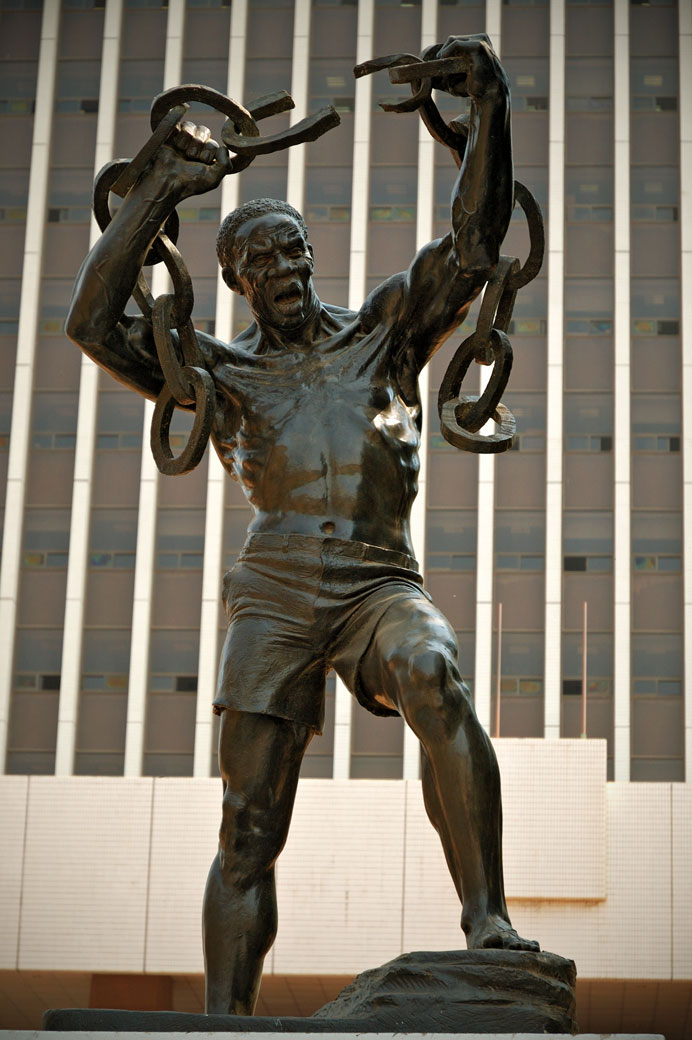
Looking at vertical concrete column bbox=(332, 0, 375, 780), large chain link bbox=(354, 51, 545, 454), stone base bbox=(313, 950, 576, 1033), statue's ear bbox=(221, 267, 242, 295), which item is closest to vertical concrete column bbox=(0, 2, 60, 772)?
vertical concrete column bbox=(332, 0, 375, 780)

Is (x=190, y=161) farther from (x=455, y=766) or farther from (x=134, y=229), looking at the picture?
(x=455, y=766)

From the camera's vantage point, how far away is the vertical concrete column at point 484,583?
3641 centimetres

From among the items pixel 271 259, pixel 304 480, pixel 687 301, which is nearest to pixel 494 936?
pixel 304 480

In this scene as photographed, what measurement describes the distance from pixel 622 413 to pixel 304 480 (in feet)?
108

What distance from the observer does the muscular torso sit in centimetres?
557

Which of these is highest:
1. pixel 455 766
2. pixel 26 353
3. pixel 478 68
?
pixel 26 353

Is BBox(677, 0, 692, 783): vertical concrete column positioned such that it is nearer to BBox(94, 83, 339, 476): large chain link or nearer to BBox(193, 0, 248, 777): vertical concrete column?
BBox(193, 0, 248, 777): vertical concrete column

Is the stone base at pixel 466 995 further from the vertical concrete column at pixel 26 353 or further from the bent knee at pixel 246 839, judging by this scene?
the vertical concrete column at pixel 26 353

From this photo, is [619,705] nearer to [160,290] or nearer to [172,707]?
[172,707]

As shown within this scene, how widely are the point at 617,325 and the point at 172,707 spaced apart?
41.8 feet

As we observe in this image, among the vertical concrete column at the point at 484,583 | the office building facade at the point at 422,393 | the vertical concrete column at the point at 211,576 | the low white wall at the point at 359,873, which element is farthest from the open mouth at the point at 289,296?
the vertical concrete column at the point at 484,583

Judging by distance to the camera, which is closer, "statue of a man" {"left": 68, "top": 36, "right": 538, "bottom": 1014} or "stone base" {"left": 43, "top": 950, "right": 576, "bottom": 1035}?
"stone base" {"left": 43, "top": 950, "right": 576, "bottom": 1035}

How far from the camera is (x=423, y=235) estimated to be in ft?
128

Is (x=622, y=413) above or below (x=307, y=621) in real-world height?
above
